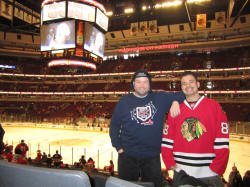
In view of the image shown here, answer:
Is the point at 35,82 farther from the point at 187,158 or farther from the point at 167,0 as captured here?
the point at 187,158

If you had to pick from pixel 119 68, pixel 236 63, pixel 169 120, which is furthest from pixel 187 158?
pixel 119 68

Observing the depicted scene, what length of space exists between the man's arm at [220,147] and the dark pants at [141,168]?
2.35ft

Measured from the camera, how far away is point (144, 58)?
37719 millimetres

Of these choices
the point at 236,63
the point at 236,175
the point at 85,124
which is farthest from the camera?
the point at 236,63

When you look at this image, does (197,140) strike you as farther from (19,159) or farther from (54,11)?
(54,11)

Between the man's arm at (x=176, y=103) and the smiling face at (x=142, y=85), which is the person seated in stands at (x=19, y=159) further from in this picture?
the man's arm at (x=176, y=103)

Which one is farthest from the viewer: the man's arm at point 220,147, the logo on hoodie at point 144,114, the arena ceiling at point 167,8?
the arena ceiling at point 167,8

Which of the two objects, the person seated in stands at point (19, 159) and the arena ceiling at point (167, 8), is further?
the arena ceiling at point (167, 8)

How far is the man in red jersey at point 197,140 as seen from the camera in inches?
88.7

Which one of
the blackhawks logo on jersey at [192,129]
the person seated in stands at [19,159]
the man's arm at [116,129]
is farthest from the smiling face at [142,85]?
the person seated in stands at [19,159]

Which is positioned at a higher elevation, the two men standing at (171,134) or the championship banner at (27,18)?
the championship banner at (27,18)

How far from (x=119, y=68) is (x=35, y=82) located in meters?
18.7

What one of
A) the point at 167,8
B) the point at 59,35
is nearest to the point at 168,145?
the point at 59,35

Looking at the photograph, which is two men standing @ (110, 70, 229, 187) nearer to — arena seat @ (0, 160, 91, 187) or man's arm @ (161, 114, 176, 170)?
man's arm @ (161, 114, 176, 170)
